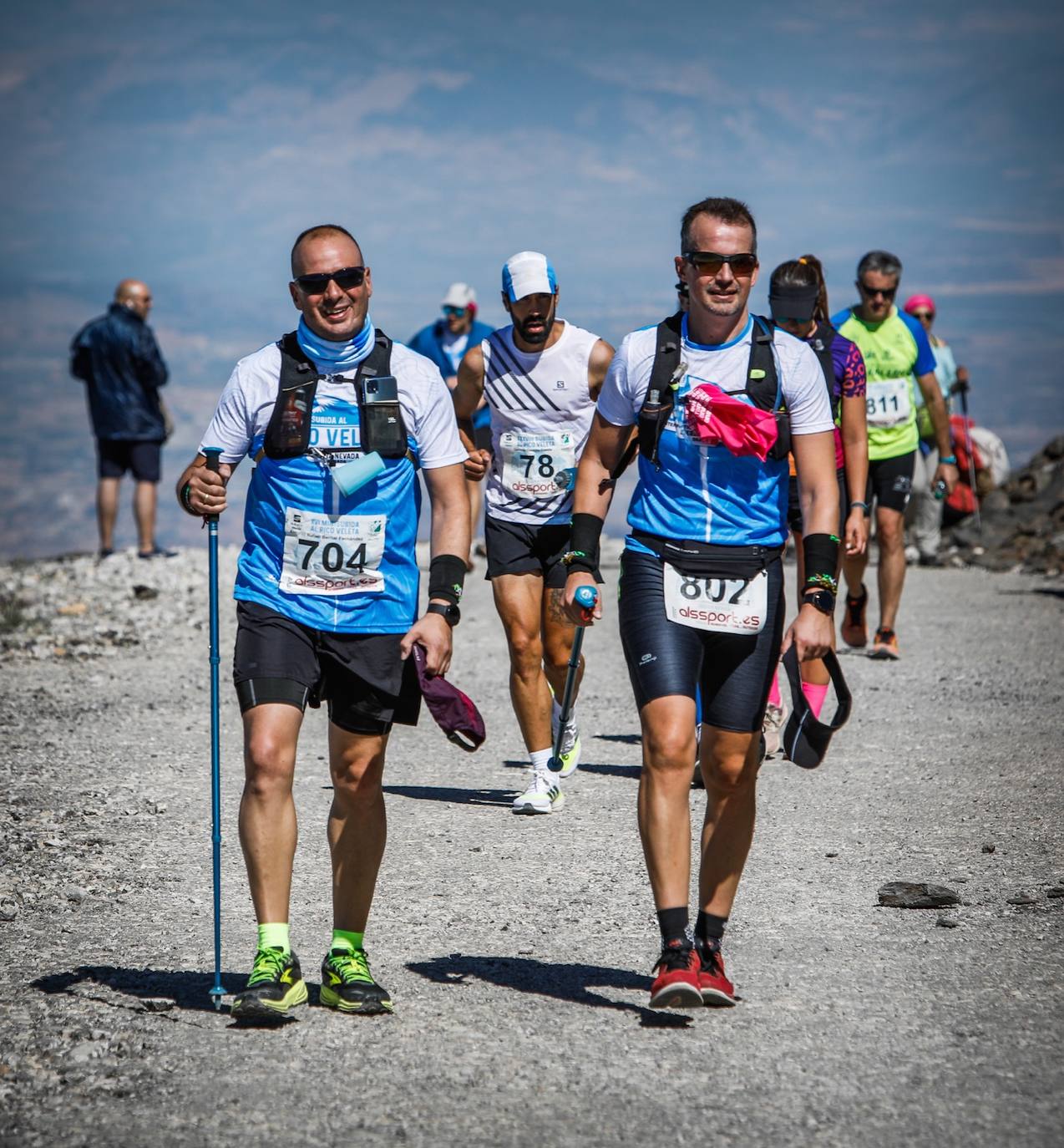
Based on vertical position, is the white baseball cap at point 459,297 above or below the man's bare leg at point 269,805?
above

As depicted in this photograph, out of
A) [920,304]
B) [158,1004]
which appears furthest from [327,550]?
[920,304]

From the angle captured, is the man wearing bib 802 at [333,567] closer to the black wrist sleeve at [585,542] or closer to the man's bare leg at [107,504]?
the black wrist sleeve at [585,542]

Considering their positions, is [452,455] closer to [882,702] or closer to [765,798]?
[765,798]

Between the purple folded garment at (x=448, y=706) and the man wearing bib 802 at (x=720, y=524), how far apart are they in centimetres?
50

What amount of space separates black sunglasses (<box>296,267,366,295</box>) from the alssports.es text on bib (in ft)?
10.1

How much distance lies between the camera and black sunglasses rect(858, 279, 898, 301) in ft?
35.9

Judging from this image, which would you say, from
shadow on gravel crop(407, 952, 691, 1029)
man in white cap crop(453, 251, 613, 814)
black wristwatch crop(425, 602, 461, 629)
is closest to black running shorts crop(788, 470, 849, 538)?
man in white cap crop(453, 251, 613, 814)

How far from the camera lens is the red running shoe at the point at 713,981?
5129 millimetres

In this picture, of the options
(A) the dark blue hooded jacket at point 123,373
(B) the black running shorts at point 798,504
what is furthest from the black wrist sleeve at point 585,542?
(A) the dark blue hooded jacket at point 123,373

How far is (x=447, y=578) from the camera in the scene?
17.4ft

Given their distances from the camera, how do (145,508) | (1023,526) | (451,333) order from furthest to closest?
(1023,526) < (145,508) < (451,333)

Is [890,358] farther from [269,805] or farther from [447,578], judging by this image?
[269,805]

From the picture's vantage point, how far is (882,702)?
10867 millimetres

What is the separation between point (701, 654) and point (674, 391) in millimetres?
809
